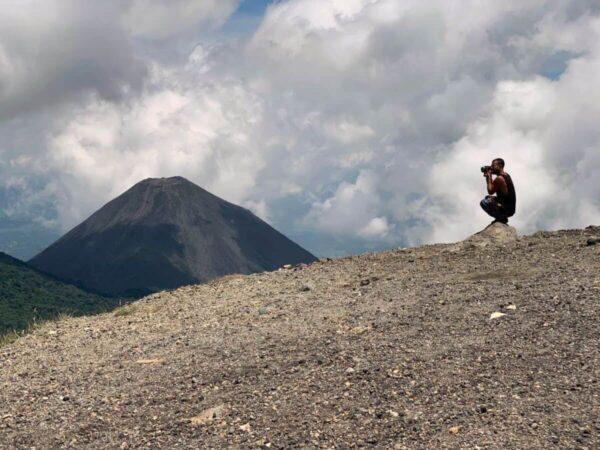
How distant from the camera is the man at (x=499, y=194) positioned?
26547 millimetres

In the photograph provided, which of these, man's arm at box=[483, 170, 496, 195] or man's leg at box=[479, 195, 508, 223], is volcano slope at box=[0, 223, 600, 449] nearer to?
man's leg at box=[479, 195, 508, 223]

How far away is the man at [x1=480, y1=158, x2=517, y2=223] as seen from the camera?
26.5 meters

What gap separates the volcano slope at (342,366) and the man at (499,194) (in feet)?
13.6

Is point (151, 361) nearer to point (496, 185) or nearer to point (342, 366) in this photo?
point (342, 366)

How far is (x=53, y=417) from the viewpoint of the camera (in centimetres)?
1382

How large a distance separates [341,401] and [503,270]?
1029 cm

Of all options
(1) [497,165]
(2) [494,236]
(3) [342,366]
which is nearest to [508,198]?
(1) [497,165]

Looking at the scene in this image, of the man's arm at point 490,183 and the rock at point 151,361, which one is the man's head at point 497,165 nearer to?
the man's arm at point 490,183

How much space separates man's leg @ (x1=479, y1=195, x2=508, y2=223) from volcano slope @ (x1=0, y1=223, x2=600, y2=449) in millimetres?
4088

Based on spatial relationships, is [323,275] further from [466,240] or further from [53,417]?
[53,417]

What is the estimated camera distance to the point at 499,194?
2662 centimetres

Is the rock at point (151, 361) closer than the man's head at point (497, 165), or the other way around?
the rock at point (151, 361)

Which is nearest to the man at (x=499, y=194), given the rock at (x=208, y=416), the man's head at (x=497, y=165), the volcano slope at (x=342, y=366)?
the man's head at (x=497, y=165)

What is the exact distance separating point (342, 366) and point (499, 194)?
1491 cm
